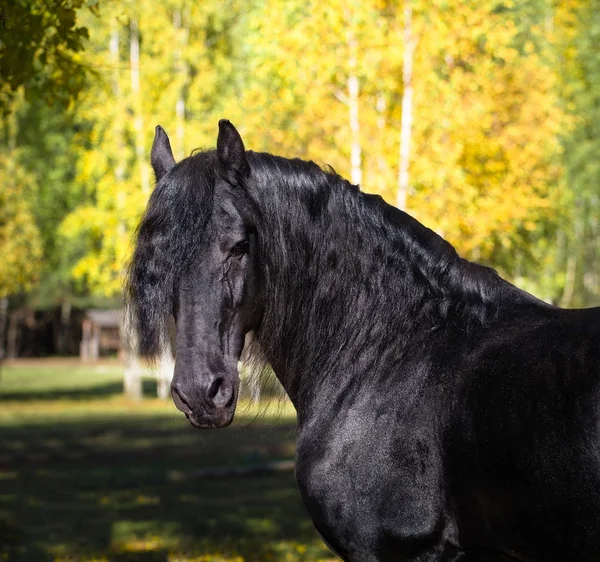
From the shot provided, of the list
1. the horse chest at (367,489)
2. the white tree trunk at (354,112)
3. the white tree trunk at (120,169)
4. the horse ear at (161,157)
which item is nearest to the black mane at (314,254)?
the horse ear at (161,157)

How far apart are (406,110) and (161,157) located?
15898 mm

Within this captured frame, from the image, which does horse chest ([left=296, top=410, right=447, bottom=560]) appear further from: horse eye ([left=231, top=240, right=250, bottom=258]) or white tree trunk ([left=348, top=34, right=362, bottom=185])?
white tree trunk ([left=348, top=34, right=362, bottom=185])

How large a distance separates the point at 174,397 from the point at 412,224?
4.13 ft

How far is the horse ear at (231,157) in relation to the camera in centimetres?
389

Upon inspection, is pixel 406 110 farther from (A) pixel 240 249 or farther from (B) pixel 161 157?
(A) pixel 240 249

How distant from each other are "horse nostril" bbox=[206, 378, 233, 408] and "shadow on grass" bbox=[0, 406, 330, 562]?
2.23 feet

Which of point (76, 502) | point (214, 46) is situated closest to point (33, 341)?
point (214, 46)

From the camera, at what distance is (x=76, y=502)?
43.6ft

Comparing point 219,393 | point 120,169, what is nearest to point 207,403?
point 219,393

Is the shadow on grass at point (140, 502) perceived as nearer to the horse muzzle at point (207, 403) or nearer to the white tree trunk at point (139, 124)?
the horse muzzle at point (207, 403)

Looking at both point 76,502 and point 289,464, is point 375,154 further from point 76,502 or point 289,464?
point 76,502

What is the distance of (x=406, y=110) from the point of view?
19719mm

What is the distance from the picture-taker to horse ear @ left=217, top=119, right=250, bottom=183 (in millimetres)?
3895

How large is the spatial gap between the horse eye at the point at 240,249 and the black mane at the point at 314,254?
10 cm
